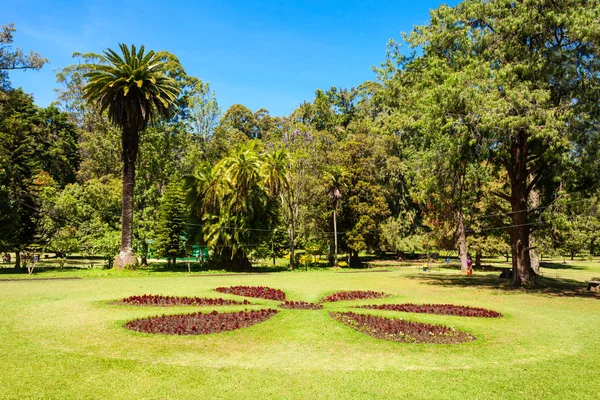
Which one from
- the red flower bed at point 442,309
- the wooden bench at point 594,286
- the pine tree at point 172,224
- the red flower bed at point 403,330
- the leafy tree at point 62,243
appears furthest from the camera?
the pine tree at point 172,224

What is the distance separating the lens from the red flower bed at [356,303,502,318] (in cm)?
1420

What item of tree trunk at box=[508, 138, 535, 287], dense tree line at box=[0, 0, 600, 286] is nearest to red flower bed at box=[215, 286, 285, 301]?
dense tree line at box=[0, 0, 600, 286]

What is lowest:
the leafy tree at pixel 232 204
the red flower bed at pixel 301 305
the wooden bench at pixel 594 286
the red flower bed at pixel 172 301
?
the wooden bench at pixel 594 286

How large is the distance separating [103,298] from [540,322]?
15549mm

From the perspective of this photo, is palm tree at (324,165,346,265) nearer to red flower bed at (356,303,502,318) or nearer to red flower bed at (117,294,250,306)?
red flower bed at (356,303,502,318)

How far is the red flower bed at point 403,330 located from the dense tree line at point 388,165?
9972mm

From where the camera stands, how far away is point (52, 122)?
63.8m

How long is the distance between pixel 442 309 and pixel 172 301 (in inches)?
397

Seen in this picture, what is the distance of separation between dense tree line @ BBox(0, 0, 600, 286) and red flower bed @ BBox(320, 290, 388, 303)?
24.0 feet

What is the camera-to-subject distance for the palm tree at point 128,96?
104ft

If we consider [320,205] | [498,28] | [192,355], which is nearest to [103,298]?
[192,355]

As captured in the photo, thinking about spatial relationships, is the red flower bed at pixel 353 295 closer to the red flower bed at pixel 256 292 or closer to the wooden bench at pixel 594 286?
the red flower bed at pixel 256 292

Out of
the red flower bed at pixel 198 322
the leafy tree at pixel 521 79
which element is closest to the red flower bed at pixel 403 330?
the red flower bed at pixel 198 322

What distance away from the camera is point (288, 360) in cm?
846
